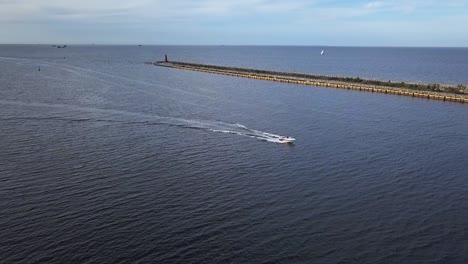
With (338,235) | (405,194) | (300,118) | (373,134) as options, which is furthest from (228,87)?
(338,235)

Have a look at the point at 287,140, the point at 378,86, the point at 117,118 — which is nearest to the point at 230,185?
the point at 287,140

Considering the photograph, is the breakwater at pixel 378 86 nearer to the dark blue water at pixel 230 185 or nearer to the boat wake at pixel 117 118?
the dark blue water at pixel 230 185

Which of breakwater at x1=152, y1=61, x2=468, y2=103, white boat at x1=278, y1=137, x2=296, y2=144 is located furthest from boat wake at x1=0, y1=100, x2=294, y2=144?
breakwater at x1=152, y1=61, x2=468, y2=103

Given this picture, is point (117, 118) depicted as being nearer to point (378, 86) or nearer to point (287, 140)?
point (287, 140)

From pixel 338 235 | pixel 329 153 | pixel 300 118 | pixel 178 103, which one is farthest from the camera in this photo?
pixel 178 103

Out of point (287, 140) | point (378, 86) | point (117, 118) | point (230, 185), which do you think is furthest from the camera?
point (378, 86)

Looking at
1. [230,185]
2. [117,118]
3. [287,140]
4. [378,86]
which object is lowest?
[230,185]

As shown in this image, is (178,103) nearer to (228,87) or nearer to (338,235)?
(228,87)
